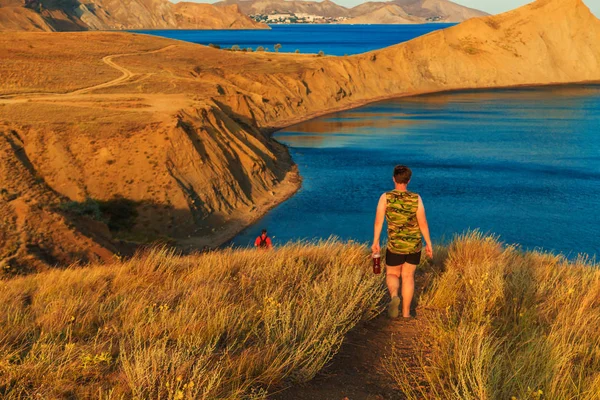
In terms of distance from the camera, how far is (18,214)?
64.8 feet

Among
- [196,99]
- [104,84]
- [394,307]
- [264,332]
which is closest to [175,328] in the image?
[264,332]

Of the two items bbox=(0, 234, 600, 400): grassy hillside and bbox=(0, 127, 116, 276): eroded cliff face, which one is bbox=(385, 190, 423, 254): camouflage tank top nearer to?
bbox=(0, 234, 600, 400): grassy hillside

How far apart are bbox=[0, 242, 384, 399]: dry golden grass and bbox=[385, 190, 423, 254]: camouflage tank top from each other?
804mm

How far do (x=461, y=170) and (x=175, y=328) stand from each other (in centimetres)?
4009

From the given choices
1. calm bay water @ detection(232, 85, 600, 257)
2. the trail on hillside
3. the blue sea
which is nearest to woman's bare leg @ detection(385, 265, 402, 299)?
the blue sea

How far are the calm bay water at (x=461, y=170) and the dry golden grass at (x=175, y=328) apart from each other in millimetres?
17010

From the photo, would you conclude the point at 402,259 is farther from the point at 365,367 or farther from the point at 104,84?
the point at 104,84

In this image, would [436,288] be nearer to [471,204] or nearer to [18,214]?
[18,214]

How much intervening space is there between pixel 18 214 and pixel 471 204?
25.1 metres

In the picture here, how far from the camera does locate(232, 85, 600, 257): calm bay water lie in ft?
97.2

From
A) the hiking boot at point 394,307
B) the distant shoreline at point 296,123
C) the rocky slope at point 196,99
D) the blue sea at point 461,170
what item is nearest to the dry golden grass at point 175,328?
the hiking boot at point 394,307

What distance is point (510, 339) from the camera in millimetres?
6660

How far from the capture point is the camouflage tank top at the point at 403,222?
25.0 feet

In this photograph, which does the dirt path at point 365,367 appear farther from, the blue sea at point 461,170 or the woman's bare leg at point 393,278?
the blue sea at point 461,170
